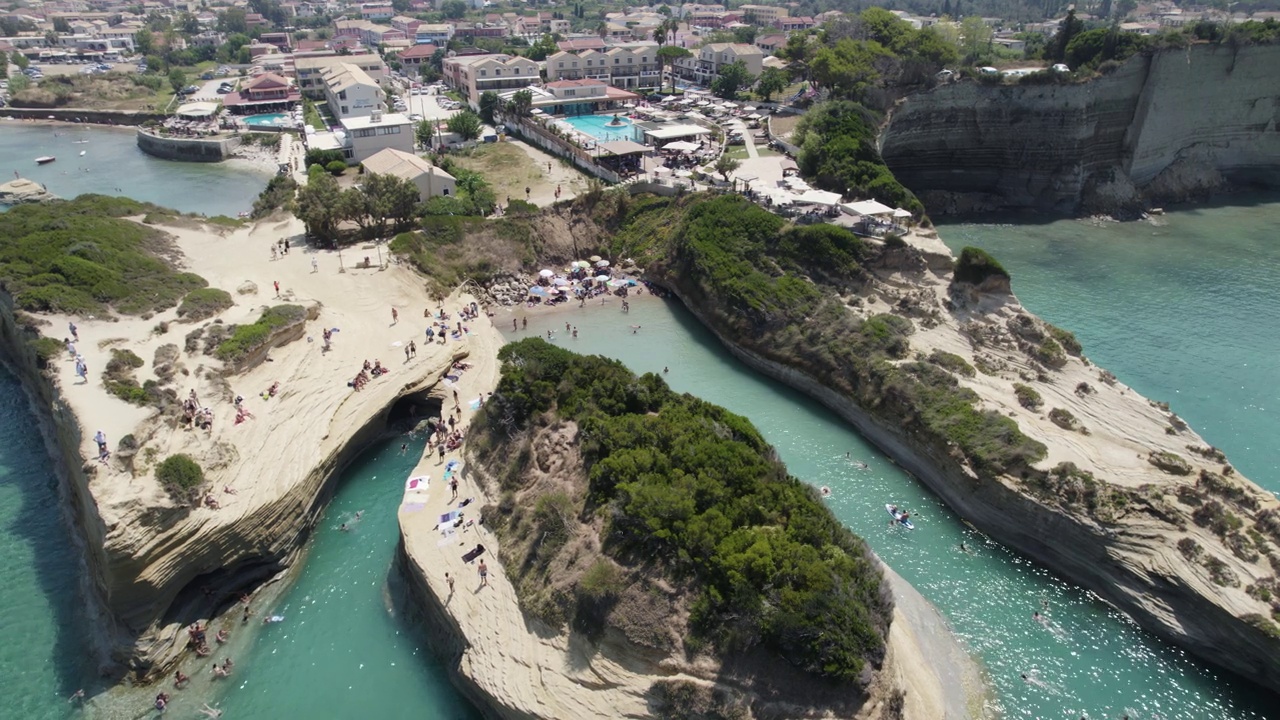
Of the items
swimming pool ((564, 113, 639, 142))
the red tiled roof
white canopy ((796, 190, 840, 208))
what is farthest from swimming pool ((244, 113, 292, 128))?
white canopy ((796, 190, 840, 208))

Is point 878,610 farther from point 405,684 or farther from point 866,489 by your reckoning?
point 405,684

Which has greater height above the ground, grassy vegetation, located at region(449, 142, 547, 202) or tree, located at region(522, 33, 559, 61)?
tree, located at region(522, 33, 559, 61)

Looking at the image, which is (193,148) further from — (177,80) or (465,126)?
(177,80)

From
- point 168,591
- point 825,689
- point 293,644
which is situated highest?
point 825,689

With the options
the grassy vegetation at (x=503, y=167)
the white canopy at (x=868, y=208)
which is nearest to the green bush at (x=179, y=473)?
the grassy vegetation at (x=503, y=167)

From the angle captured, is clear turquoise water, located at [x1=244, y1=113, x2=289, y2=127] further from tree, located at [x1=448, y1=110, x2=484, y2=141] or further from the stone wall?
tree, located at [x1=448, y1=110, x2=484, y2=141]

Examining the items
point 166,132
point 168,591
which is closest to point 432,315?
point 168,591

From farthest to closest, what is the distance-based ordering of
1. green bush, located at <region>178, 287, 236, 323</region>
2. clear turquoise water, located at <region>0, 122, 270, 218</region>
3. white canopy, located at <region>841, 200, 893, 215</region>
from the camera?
clear turquoise water, located at <region>0, 122, 270, 218</region>, white canopy, located at <region>841, 200, 893, 215</region>, green bush, located at <region>178, 287, 236, 323</region>

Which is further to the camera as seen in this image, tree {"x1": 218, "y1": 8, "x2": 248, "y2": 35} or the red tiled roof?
tree {"x1": 218, "y1": 8, "x2": 248, "y2": 35}

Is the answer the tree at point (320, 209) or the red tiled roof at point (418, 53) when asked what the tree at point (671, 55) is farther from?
the tree at point (320, 209)
